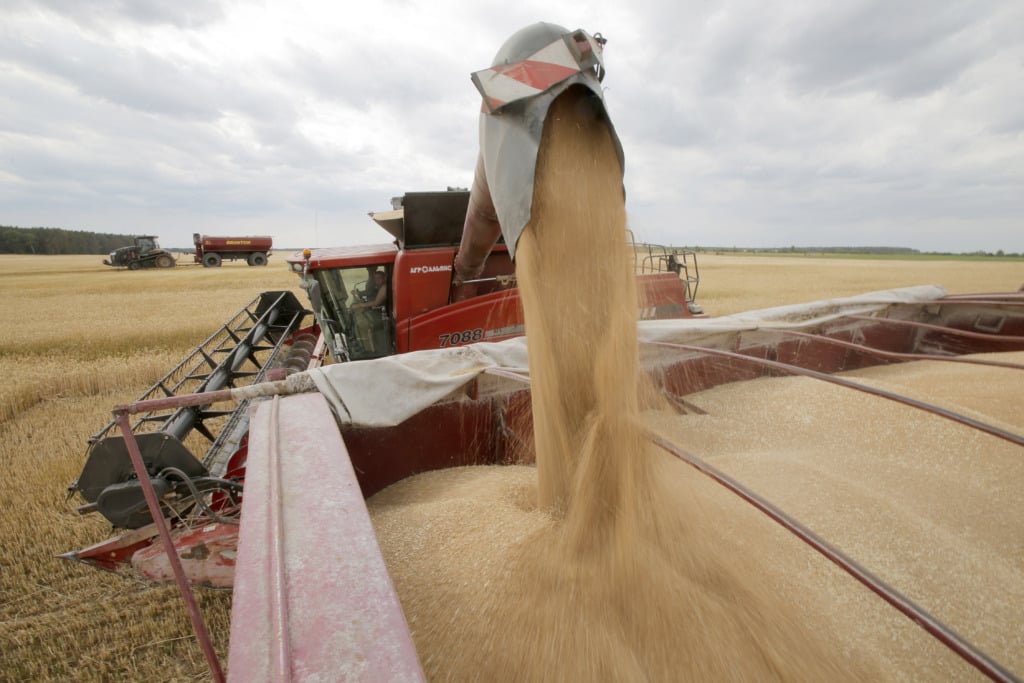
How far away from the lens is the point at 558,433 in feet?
4.96

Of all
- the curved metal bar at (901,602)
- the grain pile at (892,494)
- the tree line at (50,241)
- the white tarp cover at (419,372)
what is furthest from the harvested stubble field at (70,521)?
the tree line at (50,241)

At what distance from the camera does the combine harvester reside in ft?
2.64

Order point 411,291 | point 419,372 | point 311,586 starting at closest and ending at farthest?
point 311,586 → point 419,372 → point 411,291

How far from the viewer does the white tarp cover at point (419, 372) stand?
2.00m

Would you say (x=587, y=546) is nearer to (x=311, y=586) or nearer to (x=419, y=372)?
(x=311, y=586)

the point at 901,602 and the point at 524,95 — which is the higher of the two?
the point at 524,95

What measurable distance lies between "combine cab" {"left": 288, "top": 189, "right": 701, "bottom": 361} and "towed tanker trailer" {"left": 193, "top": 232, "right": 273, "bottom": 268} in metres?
26.6

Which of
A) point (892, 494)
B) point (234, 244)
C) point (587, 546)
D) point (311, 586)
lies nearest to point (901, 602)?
point (587, 546)

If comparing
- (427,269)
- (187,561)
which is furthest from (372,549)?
(427,269)

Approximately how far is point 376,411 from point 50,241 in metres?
60.9

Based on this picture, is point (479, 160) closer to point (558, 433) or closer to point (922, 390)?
point (558, 433)

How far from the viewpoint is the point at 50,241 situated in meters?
45.7

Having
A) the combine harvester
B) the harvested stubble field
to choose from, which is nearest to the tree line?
the harvested stubble field

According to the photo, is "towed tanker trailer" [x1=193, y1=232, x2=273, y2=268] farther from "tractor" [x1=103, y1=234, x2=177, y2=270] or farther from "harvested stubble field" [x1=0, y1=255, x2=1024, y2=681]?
"harvested stubble field" [x1=0, y1=255, x2=1024, y2=681]
